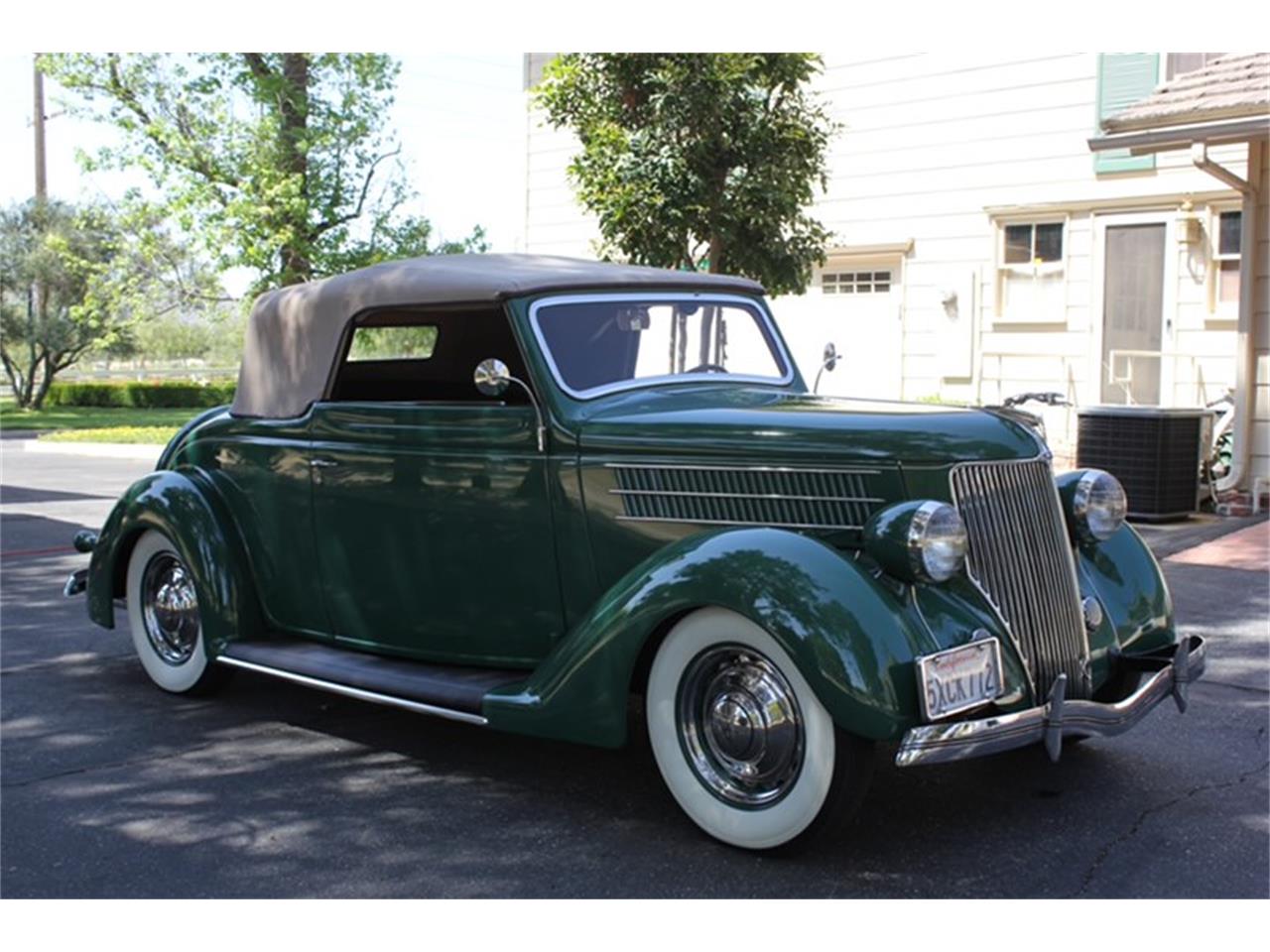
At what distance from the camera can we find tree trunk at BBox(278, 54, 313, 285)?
1941 cm

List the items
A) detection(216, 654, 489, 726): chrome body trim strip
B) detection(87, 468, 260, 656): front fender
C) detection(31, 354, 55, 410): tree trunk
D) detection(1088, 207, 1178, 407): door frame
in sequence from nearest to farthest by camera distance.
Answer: detection(216, 654, 489, 726): chrome body trim strip → detection(87, 468, 260, 656): front fender → detection(1088, 207, 1178, 407): door frame → detection(31, 354, 55, 410): tree trunk

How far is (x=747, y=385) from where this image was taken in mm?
5051

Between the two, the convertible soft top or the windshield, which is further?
the convertible soft top

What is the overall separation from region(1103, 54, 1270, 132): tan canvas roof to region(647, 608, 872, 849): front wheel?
844 centimetres

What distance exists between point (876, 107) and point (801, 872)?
14948mm

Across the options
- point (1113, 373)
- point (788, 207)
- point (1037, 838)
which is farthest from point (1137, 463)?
point (1037, 838)

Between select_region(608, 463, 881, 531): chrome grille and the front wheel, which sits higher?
select_region(608, 463, 881, 531): chrome grille

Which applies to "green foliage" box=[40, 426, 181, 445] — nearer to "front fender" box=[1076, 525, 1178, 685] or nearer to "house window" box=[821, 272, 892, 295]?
"house window" box=[821, 272, 892, 295]

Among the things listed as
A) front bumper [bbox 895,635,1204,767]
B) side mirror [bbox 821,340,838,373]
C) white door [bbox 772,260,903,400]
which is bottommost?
front bumper [bbox 895,635,1204,767]

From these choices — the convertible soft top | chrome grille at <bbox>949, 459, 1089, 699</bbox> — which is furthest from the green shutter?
chrome grille at <bbox>949, 459, 1089, 699</bbox>

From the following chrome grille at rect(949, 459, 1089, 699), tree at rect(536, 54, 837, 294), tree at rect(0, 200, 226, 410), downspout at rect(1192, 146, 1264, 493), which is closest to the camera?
chrome grille at rect(949, 459, 1089, 699)

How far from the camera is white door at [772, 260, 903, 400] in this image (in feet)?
56.2

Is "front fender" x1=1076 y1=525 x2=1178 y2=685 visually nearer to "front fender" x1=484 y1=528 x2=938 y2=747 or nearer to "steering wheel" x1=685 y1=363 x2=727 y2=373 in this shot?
"front fender" x1=484 y1=528 x2=938 y2=747

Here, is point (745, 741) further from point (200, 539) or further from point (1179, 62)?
point (1179, 62)
